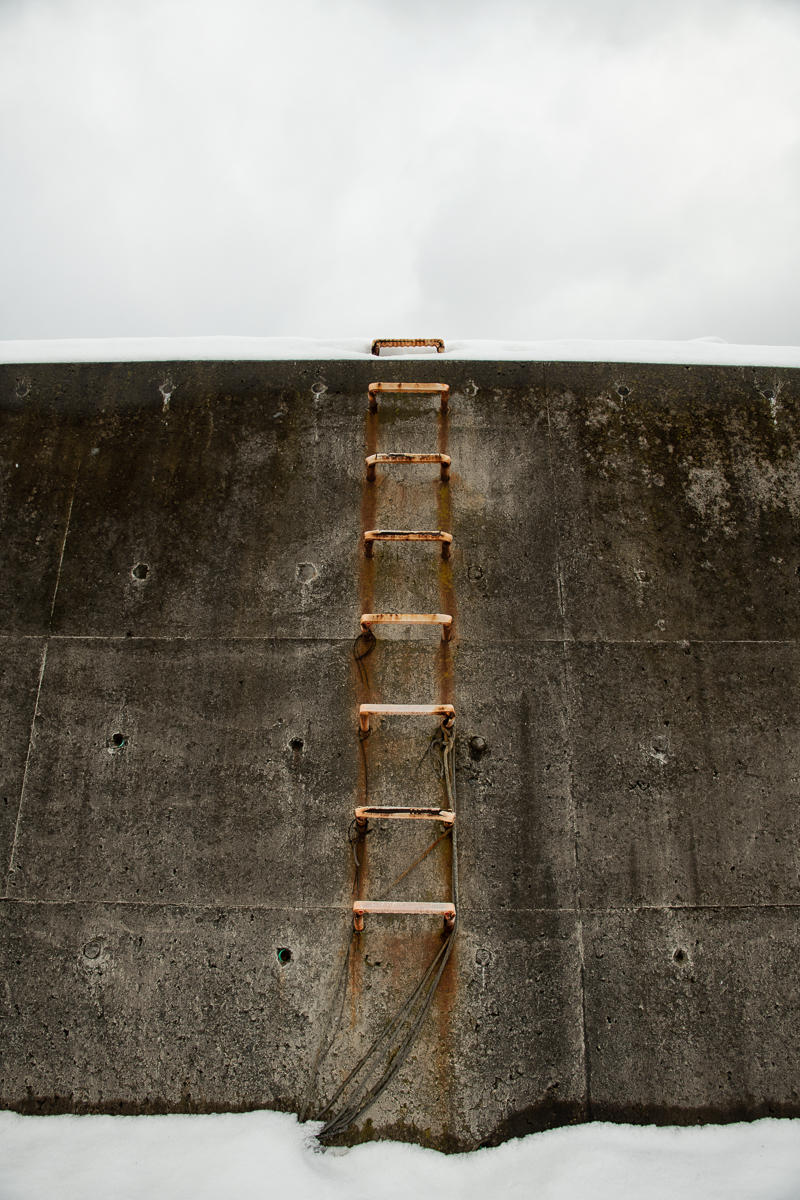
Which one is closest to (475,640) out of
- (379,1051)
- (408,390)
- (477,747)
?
(477,747)

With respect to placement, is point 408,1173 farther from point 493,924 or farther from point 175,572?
point 175,572

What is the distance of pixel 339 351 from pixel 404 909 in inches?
163

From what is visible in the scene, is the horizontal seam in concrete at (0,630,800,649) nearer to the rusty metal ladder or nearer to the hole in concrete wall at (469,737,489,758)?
the rusty metal ladder

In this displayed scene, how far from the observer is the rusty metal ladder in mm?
3887

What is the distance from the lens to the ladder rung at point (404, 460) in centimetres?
469

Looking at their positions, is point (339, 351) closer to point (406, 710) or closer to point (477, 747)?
point (406, 710)

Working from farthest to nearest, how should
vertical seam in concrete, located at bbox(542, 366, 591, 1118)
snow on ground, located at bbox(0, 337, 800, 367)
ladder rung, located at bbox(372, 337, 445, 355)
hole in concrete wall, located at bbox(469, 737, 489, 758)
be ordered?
snow on ground, located at bbox(0, 337, 800, 367) → ladder rung, located at bbox(372, 337, 445, 355) → hole in concrete wall, located at bbox(469, 737, 489, 758) → vertical seam in concrete, located at bbox(542, 366, 591, 1118)

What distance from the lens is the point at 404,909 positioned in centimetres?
393

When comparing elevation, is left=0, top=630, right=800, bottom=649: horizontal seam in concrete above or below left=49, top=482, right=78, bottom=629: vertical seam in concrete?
below

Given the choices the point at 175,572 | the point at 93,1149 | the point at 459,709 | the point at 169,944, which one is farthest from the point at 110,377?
the point at 93,1149

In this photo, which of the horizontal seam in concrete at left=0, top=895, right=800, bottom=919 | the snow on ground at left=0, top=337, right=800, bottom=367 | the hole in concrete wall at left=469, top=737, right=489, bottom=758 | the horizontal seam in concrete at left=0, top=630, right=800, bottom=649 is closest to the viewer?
the horizontal seam in concrete at left=0, top=895, right=800, bottom=919

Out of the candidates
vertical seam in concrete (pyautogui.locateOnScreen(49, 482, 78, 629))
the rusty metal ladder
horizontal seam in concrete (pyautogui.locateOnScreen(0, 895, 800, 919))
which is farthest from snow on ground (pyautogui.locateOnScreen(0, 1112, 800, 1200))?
vertical seam in concrete (pyautogui.locateOnScreen(49, 482, 78, 629))

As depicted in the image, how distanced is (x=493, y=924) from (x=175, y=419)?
4.28 m

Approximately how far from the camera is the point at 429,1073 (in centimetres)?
390
